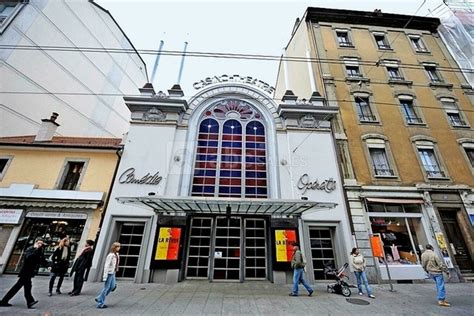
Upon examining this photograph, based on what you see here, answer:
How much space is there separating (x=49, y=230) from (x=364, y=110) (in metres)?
19.1

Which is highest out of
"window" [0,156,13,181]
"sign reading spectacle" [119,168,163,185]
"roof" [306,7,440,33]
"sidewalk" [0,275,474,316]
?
"roof" [306,7,440,33]

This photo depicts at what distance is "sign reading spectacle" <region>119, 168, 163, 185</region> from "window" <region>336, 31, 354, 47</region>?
16525mm

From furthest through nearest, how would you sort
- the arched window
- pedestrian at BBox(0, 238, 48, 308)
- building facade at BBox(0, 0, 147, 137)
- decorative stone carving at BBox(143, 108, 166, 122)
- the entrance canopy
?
building facade at BBox(0, 0, 147, 137), decorative stone carving at BBox(143, 108, 166, 122), the arched window, the entrance canopy, pedestrian at BBox(0, 238, 48, 308)

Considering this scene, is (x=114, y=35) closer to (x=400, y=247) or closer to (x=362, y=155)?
(x=362, y=155)

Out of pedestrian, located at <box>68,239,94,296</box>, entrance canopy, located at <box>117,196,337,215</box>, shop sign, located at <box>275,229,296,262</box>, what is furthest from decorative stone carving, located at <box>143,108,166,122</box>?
shop sign, located at <box>275,229,296,262</box>

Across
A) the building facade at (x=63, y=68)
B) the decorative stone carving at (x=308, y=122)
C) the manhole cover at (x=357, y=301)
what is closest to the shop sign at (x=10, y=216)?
the building facade at (x=63, y=68)

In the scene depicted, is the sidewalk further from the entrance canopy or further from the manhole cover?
the entrance canopy

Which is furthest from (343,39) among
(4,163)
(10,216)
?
(4,163)

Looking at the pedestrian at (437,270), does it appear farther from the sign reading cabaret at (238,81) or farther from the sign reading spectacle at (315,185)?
the sign reading cabaret at (238,81)

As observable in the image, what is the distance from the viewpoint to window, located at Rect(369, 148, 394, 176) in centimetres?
1140

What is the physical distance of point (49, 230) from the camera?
9898 millimetres

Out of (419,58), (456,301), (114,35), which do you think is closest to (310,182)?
(456,301)

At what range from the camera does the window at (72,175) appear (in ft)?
34.9

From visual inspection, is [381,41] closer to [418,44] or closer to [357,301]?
[418,44]
